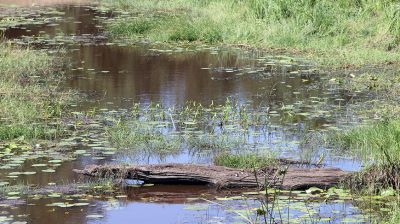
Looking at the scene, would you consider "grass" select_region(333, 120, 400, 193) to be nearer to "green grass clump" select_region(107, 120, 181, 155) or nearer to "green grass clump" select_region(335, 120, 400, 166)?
"green grass clump" select_region(335, 120, 400, 166)

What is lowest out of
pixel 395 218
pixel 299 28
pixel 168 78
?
pixel 168 78

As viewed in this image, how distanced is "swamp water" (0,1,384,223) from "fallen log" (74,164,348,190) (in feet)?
0.34

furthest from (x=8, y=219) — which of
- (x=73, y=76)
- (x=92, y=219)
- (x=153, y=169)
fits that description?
(x=73, y=76)

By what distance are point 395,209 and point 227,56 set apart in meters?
9.96

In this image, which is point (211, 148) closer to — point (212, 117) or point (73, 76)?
point (212, 117)

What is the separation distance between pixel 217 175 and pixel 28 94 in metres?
4.60

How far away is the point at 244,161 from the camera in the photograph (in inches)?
347

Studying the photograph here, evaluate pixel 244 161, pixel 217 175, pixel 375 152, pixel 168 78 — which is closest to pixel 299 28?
pixel 168 78

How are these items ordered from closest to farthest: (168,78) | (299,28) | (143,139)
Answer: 1. (143,139)
2. (168,78)
3. (299,28)

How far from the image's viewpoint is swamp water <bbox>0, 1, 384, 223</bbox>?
7613mm

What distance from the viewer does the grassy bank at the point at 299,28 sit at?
15.7 meters

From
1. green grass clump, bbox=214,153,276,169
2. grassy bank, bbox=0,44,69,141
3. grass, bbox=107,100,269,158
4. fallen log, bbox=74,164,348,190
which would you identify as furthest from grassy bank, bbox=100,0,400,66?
fallen log, bbox=74,164,348,190

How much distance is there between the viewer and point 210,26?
18.2 m

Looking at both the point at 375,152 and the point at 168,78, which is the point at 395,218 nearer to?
the point at 375,152
